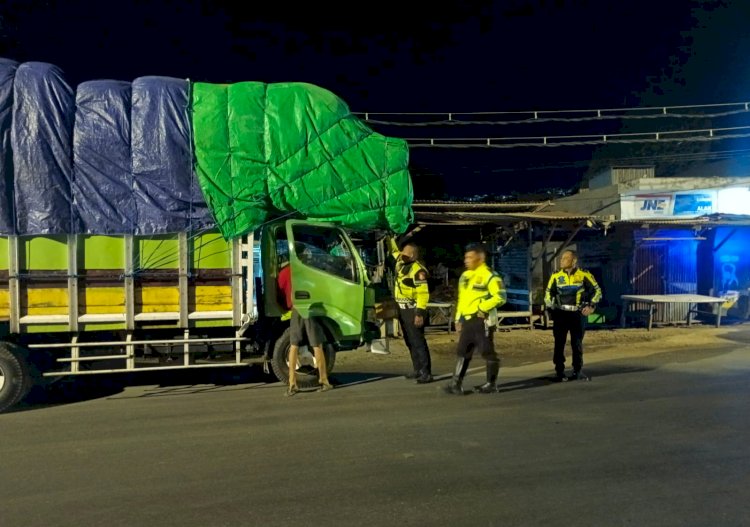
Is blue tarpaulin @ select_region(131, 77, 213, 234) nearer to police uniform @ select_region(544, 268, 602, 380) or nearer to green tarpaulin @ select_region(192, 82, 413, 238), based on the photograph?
green tarpaulin @ select_region(192, 82, 413, 238)

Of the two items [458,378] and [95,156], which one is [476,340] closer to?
[458,378]

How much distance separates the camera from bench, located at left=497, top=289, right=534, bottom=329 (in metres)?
14.3

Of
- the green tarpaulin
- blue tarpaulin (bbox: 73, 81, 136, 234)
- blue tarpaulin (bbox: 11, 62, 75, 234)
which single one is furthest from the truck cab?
blue tarpaulin (bbox: 11, 62, 75, 234)

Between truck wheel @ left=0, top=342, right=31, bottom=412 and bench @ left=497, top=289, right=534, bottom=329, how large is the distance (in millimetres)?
9545

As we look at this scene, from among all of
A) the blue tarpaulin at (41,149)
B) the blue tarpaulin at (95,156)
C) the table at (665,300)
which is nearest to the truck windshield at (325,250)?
the blue tarpaulin at (95,156)

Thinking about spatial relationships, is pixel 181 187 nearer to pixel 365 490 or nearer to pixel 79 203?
pixel 79 203

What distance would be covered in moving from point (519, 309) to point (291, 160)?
373 inches

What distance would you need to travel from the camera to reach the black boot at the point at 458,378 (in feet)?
24.3

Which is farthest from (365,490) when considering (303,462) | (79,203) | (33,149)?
(33,149)

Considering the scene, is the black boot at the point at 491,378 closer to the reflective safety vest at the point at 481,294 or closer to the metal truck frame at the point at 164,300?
the reflective safety vest at the point at 481,294

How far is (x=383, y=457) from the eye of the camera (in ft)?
16.6

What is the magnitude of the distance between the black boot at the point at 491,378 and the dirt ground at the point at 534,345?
1.60m

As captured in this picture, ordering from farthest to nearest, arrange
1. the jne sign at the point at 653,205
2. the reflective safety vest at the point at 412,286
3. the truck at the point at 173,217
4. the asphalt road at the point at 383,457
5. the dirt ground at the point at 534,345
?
the jne sign at the point at 653,205, the dirt ground at the point at 534,345, the reflective safety vest at the point at 412,286, the truck at the point at 173,217, the asphalt road at the point at 383,457

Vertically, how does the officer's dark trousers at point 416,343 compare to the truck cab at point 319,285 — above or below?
below
